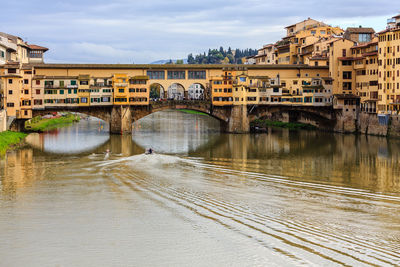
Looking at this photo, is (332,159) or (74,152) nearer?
(332,159)

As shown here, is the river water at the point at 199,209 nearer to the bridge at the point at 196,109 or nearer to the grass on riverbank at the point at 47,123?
the bridge at the point at 196,109

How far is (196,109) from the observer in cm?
5812

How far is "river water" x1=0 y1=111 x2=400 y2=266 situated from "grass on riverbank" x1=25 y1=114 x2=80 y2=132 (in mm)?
22423

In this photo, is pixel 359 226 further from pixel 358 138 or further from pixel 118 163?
pixel 358 138

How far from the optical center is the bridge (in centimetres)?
5559

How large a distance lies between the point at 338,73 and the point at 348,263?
45.4m

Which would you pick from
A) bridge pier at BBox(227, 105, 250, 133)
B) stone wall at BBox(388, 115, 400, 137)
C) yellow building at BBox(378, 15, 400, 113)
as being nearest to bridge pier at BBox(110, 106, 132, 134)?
bridge pier at BBox(227, 105, 250, 133)

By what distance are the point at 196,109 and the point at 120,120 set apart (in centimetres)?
800

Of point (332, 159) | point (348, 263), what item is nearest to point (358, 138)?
point (332, 159)

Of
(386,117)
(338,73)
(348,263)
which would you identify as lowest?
(348,263)

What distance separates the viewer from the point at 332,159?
121 feet

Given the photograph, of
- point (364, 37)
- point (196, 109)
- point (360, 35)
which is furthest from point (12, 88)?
point (364, 37)

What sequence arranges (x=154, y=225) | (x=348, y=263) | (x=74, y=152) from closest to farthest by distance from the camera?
(x=348, y=263) → (x=154, y=225) → (x=74, y=152)

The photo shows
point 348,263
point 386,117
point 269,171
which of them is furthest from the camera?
Result: point 386,117
